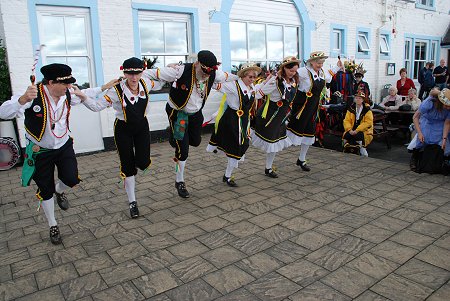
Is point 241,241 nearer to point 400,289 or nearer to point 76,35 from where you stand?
point 400,289

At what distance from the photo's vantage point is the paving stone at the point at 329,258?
2.96 m

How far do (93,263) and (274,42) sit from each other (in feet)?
28.7

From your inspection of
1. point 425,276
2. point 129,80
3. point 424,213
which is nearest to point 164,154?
point 129,80

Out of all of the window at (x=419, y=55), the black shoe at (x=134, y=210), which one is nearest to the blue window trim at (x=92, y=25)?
the black shoe at (x=134, y=210)

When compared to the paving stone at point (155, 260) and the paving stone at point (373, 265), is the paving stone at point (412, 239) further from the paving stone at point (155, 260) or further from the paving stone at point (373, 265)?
the paving stone at point (155, 260)

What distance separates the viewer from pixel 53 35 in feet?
22.2

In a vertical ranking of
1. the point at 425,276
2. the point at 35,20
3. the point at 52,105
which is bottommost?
the point at 425,276

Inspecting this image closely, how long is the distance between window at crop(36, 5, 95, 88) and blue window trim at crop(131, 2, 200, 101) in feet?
3.11

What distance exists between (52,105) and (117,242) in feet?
4.65

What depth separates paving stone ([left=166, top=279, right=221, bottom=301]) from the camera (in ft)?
8.43

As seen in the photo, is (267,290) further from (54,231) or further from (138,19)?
(138,19)

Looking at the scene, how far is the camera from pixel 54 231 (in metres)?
3.54

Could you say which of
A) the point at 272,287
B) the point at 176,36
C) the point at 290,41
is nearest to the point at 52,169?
the point at 272,287

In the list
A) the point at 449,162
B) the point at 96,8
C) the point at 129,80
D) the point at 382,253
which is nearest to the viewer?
the point at 382,253
